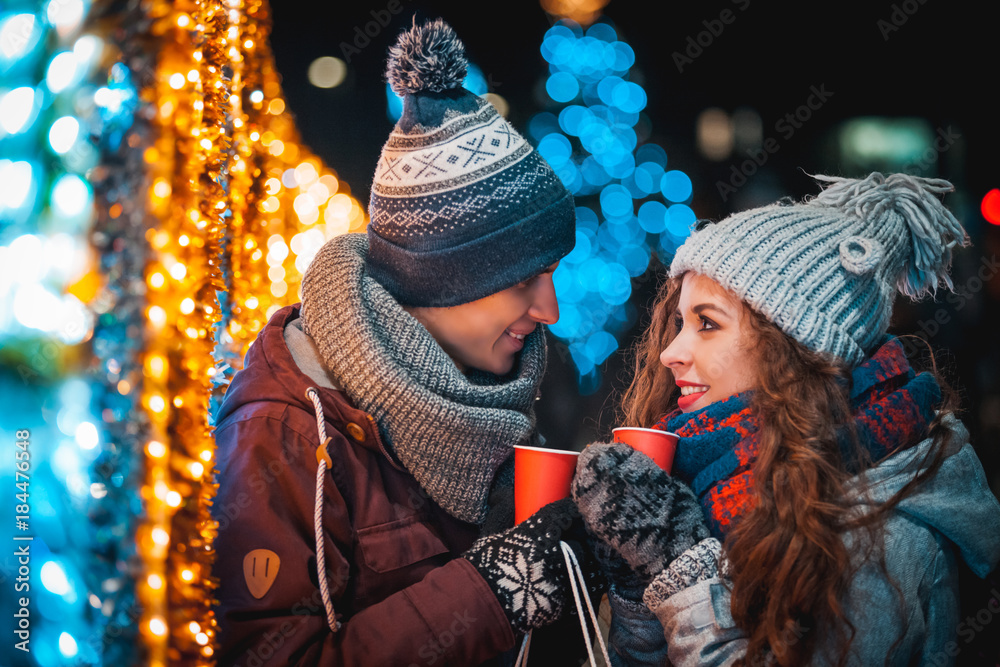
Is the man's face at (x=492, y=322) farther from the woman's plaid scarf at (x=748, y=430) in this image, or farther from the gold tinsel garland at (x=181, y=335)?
the gold tinsel garland at (x=181, y=335)

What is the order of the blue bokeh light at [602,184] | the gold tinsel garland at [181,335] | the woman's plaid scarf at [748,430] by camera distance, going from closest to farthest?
the gold tinsel garland at [181,335], the woman's plaid scarf at [748,430], the blue bokeh light at [602,184]

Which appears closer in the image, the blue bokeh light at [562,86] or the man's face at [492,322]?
the man's face at [492,322]

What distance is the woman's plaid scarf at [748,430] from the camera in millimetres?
1423

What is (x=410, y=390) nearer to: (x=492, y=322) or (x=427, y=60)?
(x=492, y=322)

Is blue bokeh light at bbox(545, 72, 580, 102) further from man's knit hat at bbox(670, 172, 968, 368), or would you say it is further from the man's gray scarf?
the man's gray scarf

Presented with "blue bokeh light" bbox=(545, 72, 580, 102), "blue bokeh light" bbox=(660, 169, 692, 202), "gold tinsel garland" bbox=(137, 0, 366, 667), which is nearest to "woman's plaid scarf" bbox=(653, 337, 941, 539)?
"gold tinsel garland" bbox=(137, 0, 366, 667)

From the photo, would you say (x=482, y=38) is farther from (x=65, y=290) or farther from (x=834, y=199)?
(x=65, y=290)

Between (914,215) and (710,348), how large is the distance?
1.89ft

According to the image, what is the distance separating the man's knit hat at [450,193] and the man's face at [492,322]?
52mm

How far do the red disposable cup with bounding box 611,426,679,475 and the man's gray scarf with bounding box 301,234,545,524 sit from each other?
284 millimetres

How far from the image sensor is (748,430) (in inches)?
58.0

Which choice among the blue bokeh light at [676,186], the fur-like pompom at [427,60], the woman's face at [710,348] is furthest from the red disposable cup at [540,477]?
the blue bokeh light at [676,186]

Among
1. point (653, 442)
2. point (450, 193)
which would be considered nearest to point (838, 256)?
point (653, 442)

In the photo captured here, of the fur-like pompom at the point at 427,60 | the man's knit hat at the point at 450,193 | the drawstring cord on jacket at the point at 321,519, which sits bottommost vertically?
the drawstring cord on jacket at the point at 321,519
